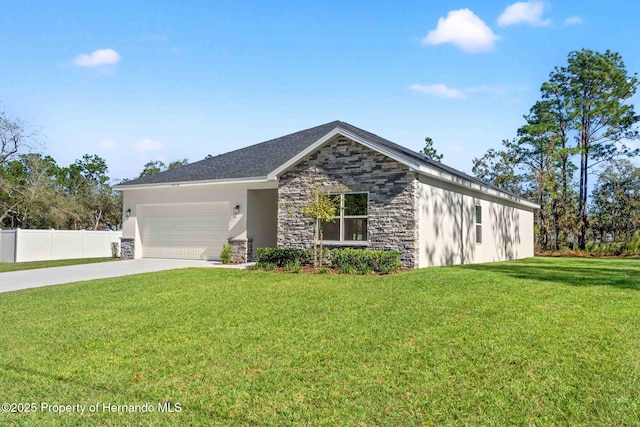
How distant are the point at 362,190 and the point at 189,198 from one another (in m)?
7.65

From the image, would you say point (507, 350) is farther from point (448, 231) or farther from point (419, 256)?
point (448, 231)

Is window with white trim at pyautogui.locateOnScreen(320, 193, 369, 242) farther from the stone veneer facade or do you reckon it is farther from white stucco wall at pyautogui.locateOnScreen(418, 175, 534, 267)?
white stucco wall at pyautogui.locateOnScreen(418, 175, 534, 267)

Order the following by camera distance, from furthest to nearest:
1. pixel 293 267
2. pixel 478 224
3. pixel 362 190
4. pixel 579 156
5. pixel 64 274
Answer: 1. pixel 579 156
2. pixel 478 224
3. pixel 362 190
4. pixel 64 274
5. pixel 293 267

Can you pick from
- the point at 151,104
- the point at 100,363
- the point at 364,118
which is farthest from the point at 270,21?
the point at 100,363

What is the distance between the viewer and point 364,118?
2520 cm

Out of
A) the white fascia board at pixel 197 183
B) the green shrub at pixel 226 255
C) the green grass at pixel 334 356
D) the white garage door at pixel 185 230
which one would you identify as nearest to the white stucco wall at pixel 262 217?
the white fascia board at pixel 197 183

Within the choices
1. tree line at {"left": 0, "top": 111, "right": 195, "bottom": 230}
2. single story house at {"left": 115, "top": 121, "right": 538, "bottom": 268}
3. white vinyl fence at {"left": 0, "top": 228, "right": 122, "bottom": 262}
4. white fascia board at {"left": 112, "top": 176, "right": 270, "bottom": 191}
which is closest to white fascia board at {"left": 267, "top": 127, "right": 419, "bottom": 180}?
single story house at {"left": 115, "top": 121, "right": 538, "bottom": 268}

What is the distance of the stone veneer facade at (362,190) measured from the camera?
1255 cm

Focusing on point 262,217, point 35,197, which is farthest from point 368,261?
point 35,197

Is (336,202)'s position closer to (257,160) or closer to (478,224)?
(257,160)

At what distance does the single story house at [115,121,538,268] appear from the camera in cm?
1280

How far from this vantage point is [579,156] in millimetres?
31250

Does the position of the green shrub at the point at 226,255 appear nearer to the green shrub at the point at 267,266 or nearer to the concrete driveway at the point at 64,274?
the concrete driveway at the point at 64,274

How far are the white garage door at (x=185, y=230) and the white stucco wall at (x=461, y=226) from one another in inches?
298
